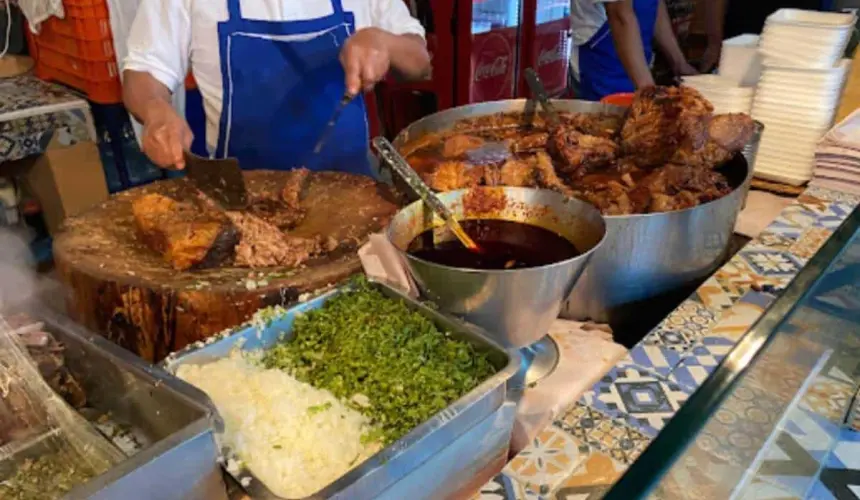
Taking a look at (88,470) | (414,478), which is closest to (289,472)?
(414,478)

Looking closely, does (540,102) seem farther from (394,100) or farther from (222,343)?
(394,100)

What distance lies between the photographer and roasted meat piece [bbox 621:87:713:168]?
2.07m

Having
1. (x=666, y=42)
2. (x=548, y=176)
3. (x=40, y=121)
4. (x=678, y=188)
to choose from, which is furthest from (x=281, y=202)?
(x=666, y=42)

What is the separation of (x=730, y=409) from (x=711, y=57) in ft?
17.9

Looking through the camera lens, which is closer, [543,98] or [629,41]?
[543,98]

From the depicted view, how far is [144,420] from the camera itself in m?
1.14

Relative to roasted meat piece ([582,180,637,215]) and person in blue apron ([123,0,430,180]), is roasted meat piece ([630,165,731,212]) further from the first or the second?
person in blue apron ([123,0,430,180])

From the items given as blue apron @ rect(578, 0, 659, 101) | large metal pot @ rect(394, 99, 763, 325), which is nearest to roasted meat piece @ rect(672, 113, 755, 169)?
large metal pot @ rect(394, 99, 763, 325)

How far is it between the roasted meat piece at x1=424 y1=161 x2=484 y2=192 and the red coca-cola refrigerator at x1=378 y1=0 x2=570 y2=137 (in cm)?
306

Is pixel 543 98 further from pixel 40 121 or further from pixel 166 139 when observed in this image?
pixel 40 121

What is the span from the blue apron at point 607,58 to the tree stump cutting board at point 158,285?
119 inches


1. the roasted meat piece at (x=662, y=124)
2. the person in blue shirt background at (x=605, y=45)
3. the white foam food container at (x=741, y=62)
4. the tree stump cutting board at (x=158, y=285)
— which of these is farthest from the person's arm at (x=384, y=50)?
the person in blue shirt background at (x=605, y=45)

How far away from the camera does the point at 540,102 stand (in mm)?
→ 2482

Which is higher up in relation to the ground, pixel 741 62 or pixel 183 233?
pixel 741 62
